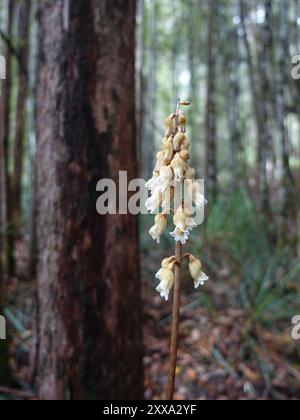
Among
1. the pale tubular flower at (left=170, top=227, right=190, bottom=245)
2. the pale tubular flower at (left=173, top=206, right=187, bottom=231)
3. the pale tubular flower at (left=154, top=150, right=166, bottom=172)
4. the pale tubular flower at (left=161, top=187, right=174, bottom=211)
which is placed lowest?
the pale tubular flower at (left=170, top=227, right=190, bottom=245)

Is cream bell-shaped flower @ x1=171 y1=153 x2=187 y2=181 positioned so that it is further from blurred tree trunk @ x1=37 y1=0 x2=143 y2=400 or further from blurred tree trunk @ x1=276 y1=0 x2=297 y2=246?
blurred tree trunk @ x1=276 y1=0 x2=297 y2=246

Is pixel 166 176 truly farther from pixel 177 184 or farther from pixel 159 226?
pixel 159 226

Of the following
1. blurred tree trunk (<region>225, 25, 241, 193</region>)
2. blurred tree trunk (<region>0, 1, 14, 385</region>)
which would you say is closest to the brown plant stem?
blurred tree trunk (<region>0, 1, 14, 385</region>)

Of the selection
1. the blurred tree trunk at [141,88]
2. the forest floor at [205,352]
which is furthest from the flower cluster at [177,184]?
the blurred tree trunk at [141,88]

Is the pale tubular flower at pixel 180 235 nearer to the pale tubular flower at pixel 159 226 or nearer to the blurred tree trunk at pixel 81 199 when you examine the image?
the pale tubular flower at pixel 159 226

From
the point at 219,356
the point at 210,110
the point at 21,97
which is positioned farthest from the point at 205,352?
the point at 21,97
